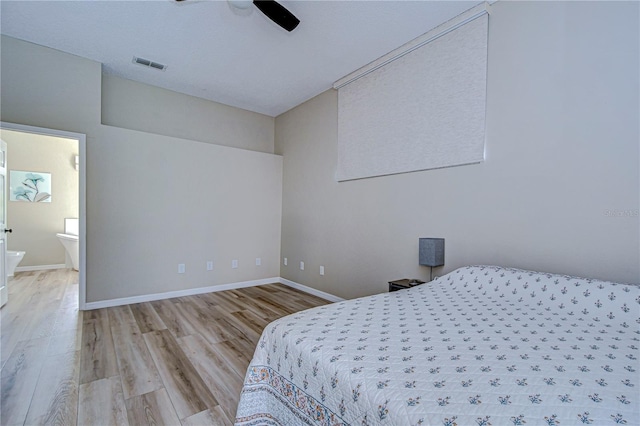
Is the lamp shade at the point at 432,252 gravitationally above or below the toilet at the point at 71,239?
above

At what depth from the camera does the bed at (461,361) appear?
0.86 meters

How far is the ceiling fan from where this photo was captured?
2.01 metres

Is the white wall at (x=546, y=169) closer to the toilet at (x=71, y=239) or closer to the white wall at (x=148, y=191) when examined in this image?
the white wall at (x=148, y=191)

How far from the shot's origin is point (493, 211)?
93.0 inches

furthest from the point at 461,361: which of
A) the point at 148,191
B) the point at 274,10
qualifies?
the point at 148,191

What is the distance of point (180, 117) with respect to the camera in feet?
13.8

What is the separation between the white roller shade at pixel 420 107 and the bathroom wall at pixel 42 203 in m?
5.50

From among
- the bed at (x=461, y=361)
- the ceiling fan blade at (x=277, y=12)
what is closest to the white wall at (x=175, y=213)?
the ceiling fan blade at (x=277, y=12)

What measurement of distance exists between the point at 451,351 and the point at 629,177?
1.65m

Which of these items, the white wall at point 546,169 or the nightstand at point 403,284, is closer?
the white wall at point 546,169

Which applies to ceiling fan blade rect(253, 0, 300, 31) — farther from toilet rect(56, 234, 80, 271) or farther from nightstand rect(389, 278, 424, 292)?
toilet rect(56, 234, 80, 271)

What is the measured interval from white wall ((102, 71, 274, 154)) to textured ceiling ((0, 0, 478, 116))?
221 millimetres

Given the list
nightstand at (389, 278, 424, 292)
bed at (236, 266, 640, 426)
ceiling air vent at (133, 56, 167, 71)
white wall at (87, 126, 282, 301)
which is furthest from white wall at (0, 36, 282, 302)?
bed at (236, 266, 640, 426)

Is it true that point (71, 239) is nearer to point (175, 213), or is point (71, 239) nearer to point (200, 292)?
point (175, 213)
